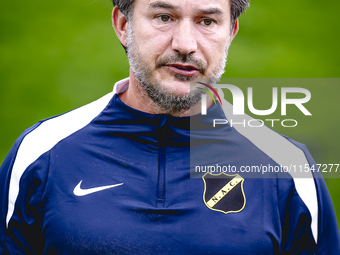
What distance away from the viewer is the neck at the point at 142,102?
6.38 ft

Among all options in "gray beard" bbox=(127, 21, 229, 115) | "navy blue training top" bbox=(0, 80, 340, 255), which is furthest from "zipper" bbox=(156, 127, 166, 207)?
"gray beard" bbox=(127, 21, 229, 115)

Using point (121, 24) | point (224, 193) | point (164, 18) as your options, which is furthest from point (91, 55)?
point (224, 193)

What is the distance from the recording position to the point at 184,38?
181 centimetres

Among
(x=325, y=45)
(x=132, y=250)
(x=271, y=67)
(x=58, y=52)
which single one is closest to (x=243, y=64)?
(x=271, y=67)

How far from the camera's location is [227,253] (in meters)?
1.66

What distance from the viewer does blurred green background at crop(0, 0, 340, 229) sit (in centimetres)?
575

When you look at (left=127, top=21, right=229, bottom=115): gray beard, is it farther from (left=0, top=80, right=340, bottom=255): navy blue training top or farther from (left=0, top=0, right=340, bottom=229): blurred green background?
(left=0, top=0, right=340, bottom=229): blurred green background

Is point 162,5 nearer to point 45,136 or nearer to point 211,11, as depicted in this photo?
point 211,11

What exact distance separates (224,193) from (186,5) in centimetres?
78

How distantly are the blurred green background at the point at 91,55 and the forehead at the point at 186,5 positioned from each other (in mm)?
3617

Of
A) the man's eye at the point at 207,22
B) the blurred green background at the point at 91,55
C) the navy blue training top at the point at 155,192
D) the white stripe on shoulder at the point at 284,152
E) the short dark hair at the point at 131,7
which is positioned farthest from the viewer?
the blurred green background at the point at 91,55

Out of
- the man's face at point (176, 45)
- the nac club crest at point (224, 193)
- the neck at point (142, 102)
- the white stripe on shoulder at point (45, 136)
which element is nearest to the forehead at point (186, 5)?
the man's face at point (176, 45)

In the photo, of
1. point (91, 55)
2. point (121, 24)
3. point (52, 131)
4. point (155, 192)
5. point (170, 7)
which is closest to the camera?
point (155, 192)

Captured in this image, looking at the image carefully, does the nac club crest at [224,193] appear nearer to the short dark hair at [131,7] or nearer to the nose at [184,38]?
the nose at [184,38]
